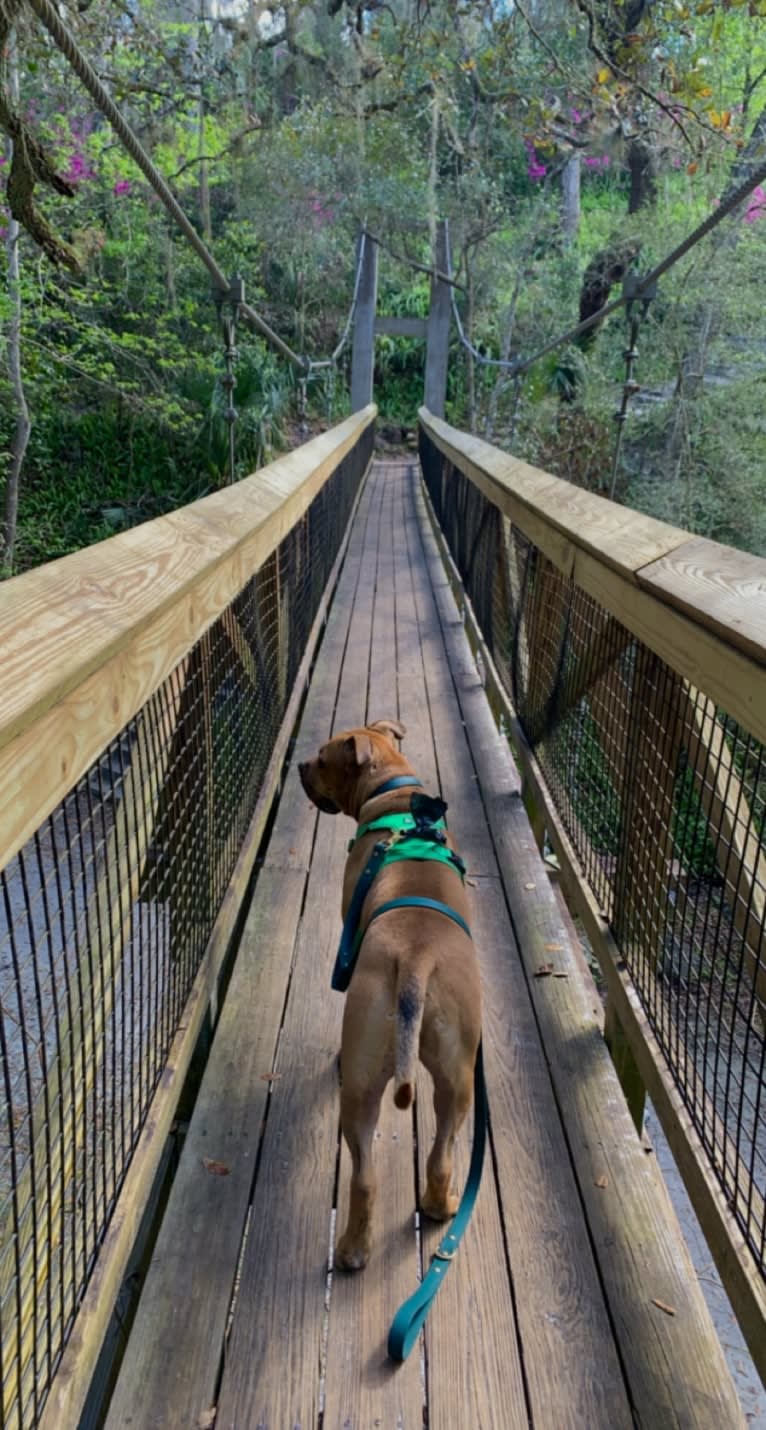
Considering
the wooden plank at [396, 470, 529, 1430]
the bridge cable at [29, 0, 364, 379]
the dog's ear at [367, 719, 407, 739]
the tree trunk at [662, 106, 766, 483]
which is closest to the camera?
the wooden plank at [396, 470, 529, 1430]

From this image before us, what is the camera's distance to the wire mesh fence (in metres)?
1.25

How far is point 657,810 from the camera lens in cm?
148

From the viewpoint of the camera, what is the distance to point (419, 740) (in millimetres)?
3225

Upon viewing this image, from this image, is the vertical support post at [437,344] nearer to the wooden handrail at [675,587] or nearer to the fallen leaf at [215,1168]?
the wooden handrail at [675,587]

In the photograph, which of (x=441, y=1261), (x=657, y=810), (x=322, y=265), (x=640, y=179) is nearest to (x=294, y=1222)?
(x=441, y=1261)

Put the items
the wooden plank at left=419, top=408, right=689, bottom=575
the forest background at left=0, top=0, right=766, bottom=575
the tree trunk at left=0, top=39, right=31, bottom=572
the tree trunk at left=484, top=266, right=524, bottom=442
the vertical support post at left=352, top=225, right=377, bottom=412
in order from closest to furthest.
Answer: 1. the wooden plank at left=419, top=408, right=689, bottom=575
2. the tree trunk at left=0, top=39, right=31, bottom=572
3. the forest background at left=0, top=0, right=766, bottom=575
4. the tree trunk at left=484, top=266, right=524, bottom=442
5. the vertical support post at left=352, top=225, right=377, bottom=412

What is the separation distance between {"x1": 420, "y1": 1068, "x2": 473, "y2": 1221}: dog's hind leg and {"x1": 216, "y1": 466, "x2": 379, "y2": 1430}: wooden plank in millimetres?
148

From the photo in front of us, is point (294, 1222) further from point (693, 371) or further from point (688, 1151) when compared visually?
point (693, 371)

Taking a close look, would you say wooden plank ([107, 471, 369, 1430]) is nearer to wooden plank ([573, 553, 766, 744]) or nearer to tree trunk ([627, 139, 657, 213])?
wooden plank ([573, 553, 766, 744])

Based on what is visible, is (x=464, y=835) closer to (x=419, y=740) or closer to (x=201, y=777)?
(x=419, y=740)

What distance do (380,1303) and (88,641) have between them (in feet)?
3.12

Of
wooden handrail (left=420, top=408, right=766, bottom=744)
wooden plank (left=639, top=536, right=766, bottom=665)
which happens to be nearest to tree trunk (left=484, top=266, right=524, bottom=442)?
wooden handrail (left=420, top=408, right=766, bottom=744)

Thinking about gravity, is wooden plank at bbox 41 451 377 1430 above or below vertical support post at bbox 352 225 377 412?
below

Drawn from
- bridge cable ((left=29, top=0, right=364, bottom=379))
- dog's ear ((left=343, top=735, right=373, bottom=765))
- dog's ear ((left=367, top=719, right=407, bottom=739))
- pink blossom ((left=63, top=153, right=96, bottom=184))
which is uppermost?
pink blossom ((left=63, top=153, right=96, bottom=184))
